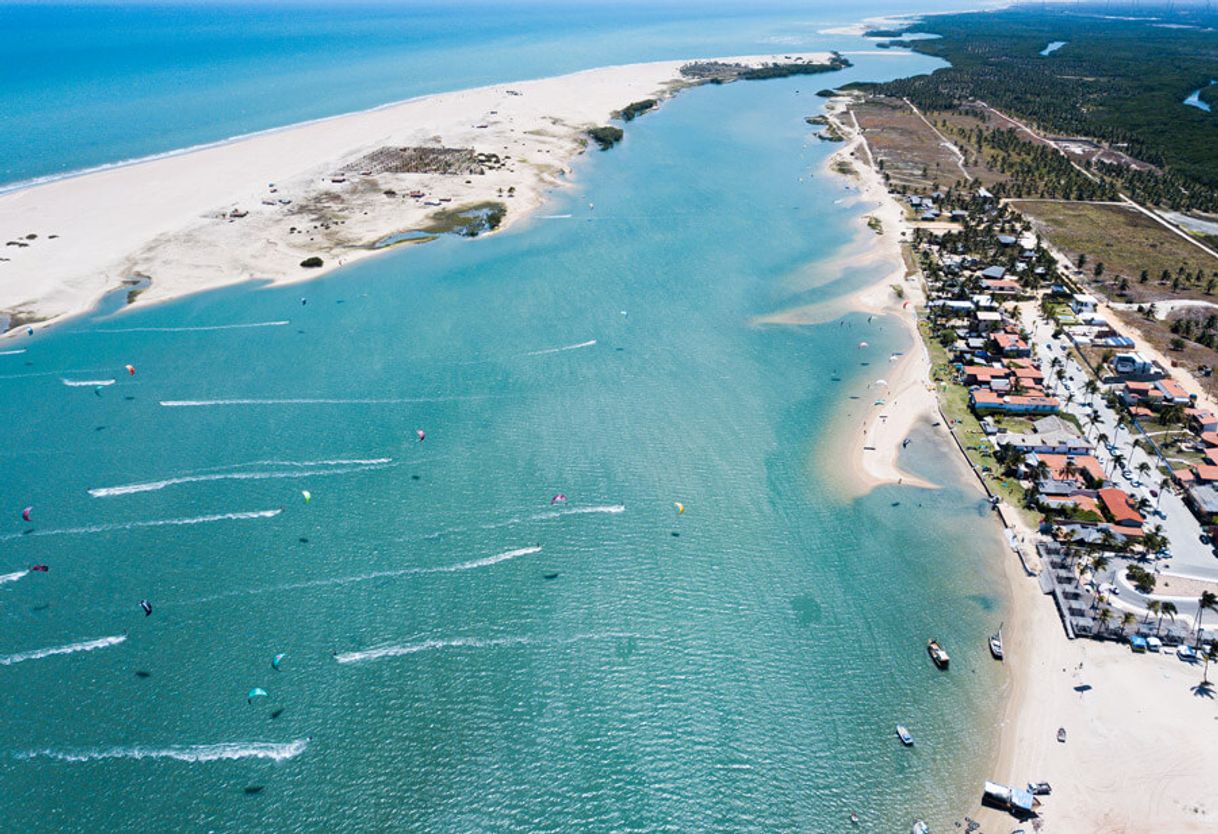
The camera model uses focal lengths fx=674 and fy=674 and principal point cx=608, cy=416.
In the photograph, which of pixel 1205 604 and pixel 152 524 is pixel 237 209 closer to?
pixel 152 524

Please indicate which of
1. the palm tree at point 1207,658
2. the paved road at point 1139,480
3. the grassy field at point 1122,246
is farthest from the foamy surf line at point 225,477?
the grassy field at point 1122,246

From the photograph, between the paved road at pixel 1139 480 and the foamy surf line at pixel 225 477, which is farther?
the foamy surf line at pixel 225 477

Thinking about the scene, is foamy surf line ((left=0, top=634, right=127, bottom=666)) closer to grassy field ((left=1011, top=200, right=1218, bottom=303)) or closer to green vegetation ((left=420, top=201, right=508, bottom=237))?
green vegetation ((left=420, top=201, right=508, bottom=237))

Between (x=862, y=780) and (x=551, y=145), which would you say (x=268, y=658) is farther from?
(x=551, y=145)

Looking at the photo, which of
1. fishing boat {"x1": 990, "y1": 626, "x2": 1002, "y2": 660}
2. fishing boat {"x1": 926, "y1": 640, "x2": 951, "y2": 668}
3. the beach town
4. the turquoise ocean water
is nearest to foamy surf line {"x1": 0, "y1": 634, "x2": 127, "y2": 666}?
the turquoise ocean water

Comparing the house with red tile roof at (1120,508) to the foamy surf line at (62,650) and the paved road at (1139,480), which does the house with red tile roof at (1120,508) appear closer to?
the paved road at (1139,480)

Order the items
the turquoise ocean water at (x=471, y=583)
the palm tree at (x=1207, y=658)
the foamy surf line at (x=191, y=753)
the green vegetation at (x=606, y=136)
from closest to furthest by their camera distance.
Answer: the turquoise ocean water at (x=471, y=583) < the foamy surf line at (x=191, y=753) < the palm tree at (x=1207, y=658) < the green vegetation at (x=606, y=136)

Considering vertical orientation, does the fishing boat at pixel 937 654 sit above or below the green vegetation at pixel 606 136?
below
